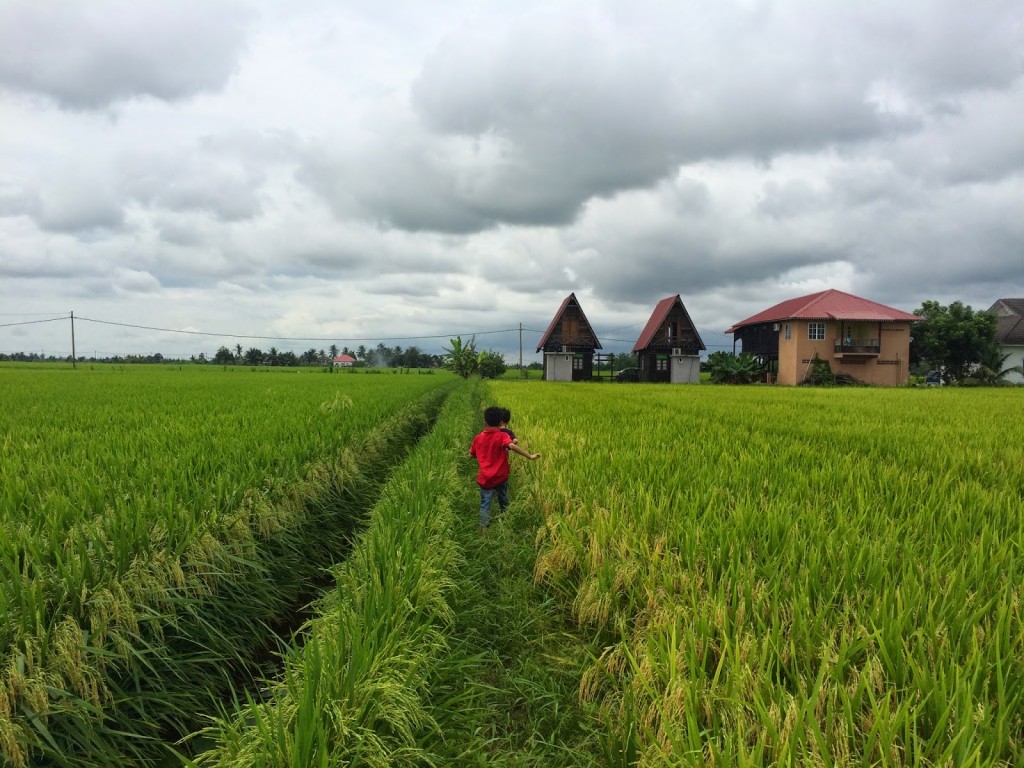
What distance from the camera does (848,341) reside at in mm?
28609

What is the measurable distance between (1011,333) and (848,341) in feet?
59.7

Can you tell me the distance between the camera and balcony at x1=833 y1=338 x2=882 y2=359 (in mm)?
28109

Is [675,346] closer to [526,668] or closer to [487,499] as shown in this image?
[487,499]

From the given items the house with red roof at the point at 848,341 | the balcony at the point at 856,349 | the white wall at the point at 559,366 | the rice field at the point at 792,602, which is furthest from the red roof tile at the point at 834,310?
the rice field at the point at 792,602

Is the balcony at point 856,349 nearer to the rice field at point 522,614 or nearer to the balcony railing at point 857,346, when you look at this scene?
the balcony railing at point 857,346

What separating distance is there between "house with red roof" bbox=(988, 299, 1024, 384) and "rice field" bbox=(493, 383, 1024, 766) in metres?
41.5

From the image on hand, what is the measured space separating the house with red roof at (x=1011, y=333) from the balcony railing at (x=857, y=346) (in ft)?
39.0

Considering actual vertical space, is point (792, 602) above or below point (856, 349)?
below

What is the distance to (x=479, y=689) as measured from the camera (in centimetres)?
238

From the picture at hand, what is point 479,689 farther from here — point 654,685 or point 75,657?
point 75,657

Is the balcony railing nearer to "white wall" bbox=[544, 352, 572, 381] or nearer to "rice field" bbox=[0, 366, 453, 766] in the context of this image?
"white wall" bbox=[544, 352, 572, 381]

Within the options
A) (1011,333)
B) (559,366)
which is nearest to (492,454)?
(559,366)

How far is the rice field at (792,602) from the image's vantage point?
4.70 feet

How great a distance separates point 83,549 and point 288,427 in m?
4.07
